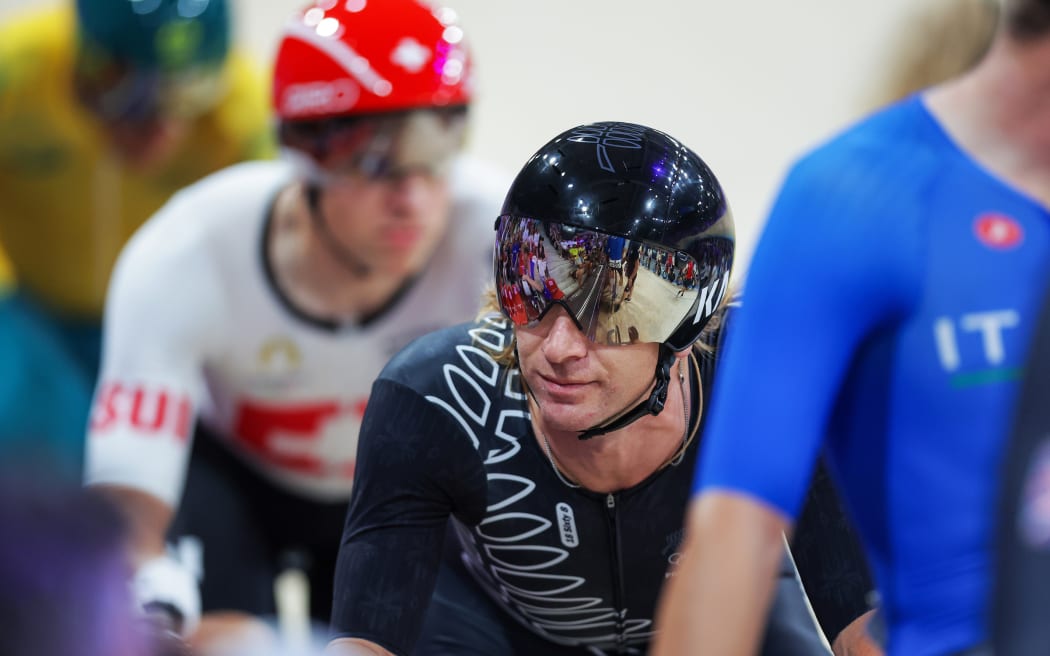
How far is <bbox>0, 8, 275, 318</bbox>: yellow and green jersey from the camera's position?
17.6 feet

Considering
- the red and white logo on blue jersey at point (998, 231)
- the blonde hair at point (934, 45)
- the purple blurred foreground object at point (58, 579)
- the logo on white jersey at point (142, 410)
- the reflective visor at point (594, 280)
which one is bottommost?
the logo on white jersey at point (142, 410)

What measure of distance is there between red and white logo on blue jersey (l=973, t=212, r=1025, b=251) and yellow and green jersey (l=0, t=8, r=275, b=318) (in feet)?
11.9

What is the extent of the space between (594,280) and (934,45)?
2.32 ft

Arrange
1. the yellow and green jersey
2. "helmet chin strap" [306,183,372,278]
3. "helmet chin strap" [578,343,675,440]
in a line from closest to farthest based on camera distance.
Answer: "helmet chin strap" [578,343,675,440]
"helmet chin strap" [306,183,372,278]
the yellow and green jersey

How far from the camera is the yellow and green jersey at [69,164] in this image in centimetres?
536

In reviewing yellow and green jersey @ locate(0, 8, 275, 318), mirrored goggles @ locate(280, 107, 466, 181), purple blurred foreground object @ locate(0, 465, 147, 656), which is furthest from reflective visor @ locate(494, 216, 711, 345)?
yellow and green jersey @ locate(0, 8, 275, 318)

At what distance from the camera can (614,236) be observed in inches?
91.0

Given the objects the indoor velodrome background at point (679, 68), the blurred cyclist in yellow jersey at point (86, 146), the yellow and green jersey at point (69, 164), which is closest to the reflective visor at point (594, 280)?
the blurred cyclist in yellow jersey at point (86, 146)

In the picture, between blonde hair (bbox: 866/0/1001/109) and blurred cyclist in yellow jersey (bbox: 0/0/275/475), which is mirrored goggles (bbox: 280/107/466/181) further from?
blonde hair (bbox: 866/0/1001/109)

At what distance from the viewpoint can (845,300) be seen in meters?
1.76

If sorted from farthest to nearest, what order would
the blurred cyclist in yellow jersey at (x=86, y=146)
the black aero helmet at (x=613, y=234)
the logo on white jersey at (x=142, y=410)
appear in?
the blurred cyclist in yellow jersey at (x=86, y=146) < the logo on white jersey at (x=142, y=410) < the black aero helmet at (x=613, y=234)

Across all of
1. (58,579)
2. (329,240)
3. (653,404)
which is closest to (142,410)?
(329,240)

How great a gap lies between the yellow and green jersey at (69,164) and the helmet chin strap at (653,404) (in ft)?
9.63

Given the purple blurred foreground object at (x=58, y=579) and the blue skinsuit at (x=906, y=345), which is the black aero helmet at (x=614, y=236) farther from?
the purple blurred foreground object at (x=58, y=579)
